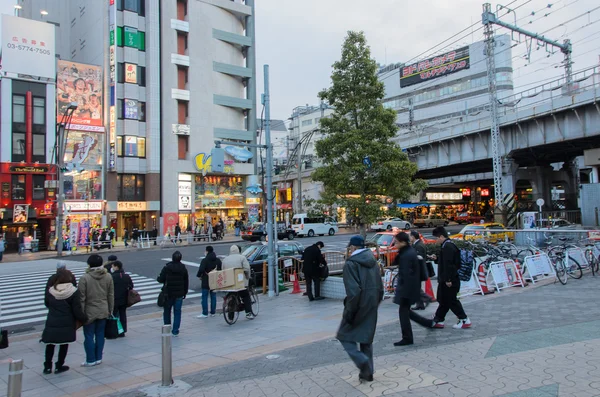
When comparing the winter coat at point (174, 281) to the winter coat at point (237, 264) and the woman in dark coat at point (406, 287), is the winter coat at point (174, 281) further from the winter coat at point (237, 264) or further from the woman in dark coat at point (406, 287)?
the woman in dark coat at point (406, 287)

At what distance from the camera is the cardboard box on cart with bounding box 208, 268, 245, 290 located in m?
9.95

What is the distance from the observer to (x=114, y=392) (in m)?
6.05

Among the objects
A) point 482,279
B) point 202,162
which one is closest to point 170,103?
point 202,162

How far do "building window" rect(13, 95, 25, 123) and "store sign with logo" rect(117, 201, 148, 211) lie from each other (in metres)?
10.7

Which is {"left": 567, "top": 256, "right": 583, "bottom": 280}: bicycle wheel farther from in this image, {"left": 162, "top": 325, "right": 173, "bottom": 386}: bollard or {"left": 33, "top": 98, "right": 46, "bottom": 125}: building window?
{"left": 33, "top": 98, "right": 46, "bottom": 125}: building window

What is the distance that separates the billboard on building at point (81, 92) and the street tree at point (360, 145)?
104 ft

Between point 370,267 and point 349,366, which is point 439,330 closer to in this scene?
point 349,366

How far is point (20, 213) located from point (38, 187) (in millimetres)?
2857

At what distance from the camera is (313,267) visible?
1212 centimetres

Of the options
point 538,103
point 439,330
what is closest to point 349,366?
point 439,330

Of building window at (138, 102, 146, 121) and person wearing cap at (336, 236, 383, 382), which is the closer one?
person wearing cap at (336, 236, 383, 382)

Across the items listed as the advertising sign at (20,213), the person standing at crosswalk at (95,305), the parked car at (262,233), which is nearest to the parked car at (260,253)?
the person standing at crosswalk at (95,305)

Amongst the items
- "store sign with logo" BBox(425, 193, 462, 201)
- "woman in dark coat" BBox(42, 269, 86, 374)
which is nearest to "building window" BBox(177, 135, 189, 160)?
"store sign with logo" BBox(425, 193, 462, 201)

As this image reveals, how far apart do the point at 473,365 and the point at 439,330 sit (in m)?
1.98
